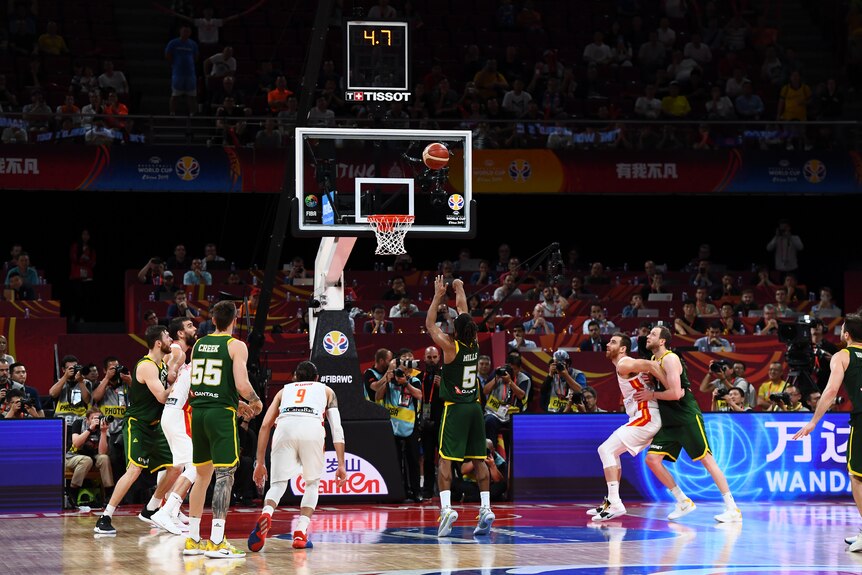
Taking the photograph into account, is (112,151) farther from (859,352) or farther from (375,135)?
(859,352)

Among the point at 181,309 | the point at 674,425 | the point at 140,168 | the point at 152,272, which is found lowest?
the point at 674,425

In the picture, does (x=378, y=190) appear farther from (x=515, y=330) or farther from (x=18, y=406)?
(x=515, y=330)


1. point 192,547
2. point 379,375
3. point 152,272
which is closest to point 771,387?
point 379,375

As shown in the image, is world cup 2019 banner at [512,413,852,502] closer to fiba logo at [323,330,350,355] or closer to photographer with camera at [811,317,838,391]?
photographer with camera at [811,317,838,391]

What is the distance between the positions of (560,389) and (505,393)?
0.84 meters

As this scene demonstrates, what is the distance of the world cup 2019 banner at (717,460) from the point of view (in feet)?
51.5

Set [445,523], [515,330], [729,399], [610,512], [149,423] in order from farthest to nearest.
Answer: [515,330], [729,399], [610,512], [149,423], [445,523]

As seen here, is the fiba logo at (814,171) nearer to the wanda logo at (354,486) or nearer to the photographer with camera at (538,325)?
the photographer with camera at (538,325)

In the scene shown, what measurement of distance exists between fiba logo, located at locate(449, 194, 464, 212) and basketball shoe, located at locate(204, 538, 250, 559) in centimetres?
536

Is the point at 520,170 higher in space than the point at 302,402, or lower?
higher

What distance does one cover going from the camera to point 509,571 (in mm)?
9797

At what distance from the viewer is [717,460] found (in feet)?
52.2

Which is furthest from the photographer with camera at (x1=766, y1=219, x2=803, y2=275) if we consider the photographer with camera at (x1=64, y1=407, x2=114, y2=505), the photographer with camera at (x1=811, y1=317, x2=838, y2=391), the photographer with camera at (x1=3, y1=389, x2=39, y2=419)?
the photographer with camera at (x1=3, y1=389, x2=39, y2=419)

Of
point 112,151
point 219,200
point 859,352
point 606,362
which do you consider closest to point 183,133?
point 112,151
